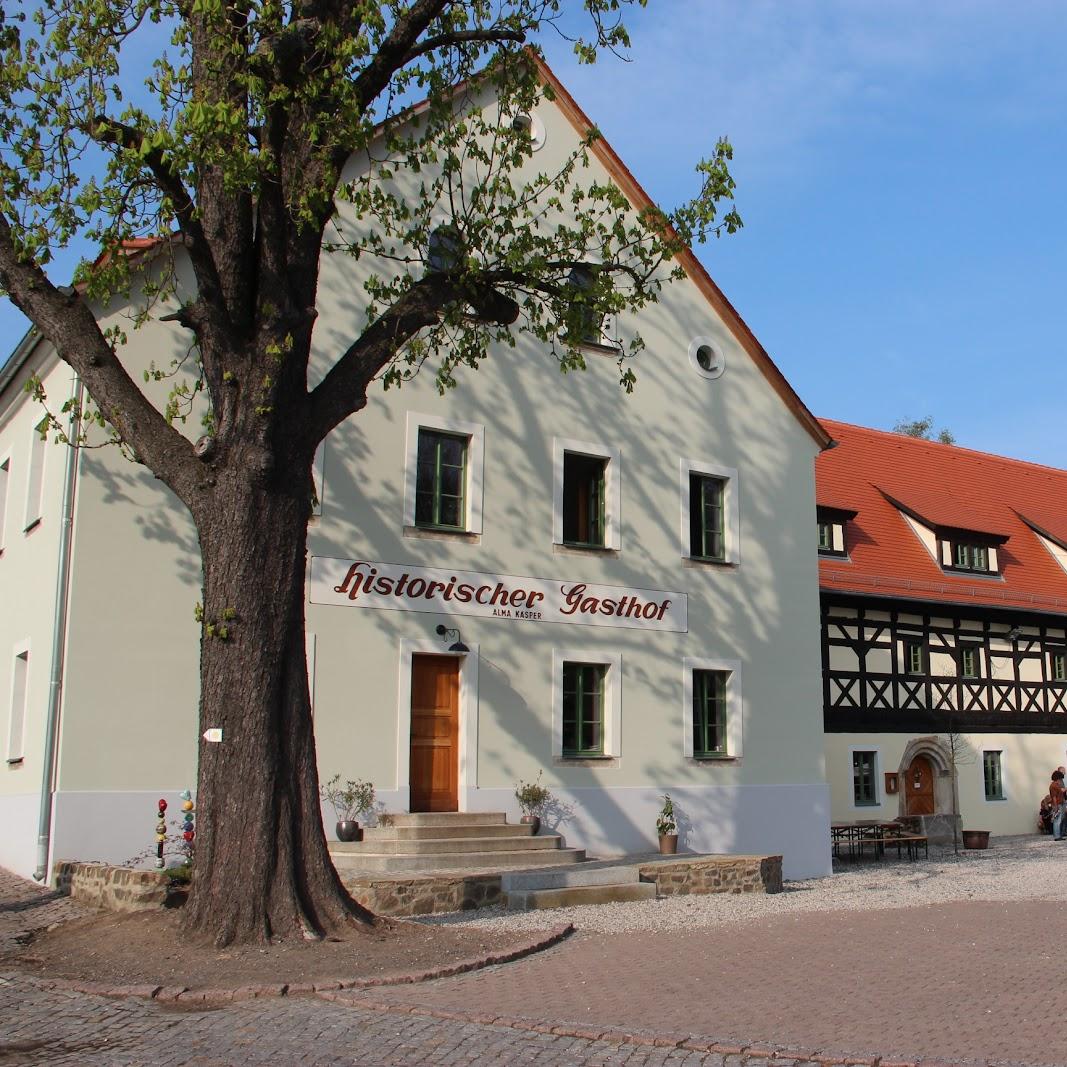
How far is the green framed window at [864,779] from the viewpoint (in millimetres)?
24328

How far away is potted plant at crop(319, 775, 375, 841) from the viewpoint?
1428 centimetres

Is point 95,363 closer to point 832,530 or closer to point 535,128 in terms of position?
point 535,128

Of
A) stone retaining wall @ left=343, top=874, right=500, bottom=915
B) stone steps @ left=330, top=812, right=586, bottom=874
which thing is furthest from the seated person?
stone retaining wall @ left=343, top=874, right=500, bottom=915

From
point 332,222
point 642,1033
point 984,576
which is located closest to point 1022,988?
point 642,1033

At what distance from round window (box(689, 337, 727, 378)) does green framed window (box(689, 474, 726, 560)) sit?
5.10ft

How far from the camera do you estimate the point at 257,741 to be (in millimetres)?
9609

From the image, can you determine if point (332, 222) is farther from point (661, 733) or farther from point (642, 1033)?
point (642, 1033)

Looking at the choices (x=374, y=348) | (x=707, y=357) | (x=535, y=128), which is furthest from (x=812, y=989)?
(x=535, y=128)

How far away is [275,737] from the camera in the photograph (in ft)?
31.8

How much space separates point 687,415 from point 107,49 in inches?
417

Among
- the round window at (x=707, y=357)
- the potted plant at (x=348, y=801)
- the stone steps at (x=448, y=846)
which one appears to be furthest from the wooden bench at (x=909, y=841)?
the potted plant at (x=348, y=801)

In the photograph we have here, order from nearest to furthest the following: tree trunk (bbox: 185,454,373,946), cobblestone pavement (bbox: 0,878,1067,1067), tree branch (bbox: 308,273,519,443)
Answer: cobblestone pavement (bbox: 0,878,1067,1067) < tree trunk (bbox: 185,454,373,946) < tree branch (bbox: 308,273,519,443)

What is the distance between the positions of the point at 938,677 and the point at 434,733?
13.8 metres

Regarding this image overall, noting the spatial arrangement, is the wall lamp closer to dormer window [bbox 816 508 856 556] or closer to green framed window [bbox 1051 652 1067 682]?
dormer window [bbox 816 508 856 556]
